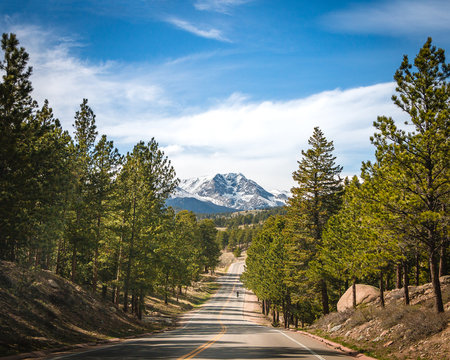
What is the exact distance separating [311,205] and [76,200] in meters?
19.9

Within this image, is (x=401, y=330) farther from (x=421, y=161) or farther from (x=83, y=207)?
(x=83, y=207)

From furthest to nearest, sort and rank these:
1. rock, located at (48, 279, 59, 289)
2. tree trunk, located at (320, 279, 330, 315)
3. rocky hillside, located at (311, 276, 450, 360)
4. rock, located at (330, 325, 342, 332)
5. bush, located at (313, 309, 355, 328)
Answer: tree trunk, located at (320, 279, 330, 315)
rock, located at (48, 279, 59, 289)
bush, located at (313, 309, 355, 328)
rock, located at (330, 325, 342, 332)
rocky hillside, located at (311, 276, 450, 360)

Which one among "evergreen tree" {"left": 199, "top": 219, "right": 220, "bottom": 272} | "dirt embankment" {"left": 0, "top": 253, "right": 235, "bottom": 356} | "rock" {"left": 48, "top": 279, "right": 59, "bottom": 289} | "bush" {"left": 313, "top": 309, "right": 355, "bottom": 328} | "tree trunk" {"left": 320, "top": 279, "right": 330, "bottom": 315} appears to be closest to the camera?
"dirt embankment" {"left": 0, "top": 253, "right": 235, "bottom": 356}

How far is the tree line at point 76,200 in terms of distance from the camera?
13547 millimetres

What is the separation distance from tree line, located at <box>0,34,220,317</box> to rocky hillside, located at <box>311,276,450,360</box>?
1517 centimetres

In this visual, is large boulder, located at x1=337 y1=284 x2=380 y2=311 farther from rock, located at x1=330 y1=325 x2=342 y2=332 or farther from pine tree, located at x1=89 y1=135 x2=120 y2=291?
pine tree, located at x1=89 y1=135 x2=120 y2=291

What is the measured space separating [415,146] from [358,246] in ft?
30.0

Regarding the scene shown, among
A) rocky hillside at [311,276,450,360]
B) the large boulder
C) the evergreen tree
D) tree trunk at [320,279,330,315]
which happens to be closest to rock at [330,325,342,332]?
rocky hillside at [311,276,450,360]

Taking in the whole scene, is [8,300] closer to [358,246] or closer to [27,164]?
[27,164]

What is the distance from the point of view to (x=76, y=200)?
24.4 metres

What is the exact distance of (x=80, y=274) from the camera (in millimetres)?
31594

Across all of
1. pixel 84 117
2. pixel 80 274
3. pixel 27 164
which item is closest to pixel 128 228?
pixel 80 274

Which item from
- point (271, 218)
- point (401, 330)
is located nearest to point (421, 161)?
point (401, 330)

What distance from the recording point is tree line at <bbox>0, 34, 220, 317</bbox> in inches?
533
